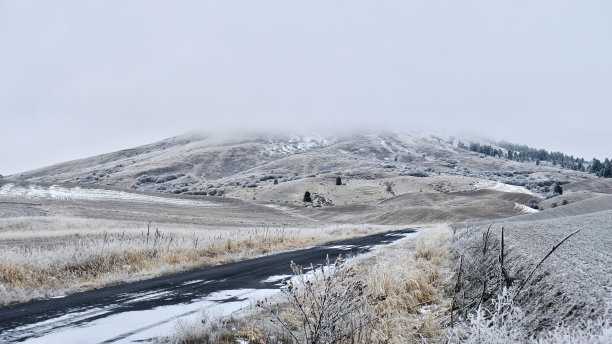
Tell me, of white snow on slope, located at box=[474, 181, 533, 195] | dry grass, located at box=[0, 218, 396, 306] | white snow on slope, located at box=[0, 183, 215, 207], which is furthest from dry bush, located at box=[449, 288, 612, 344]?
white snow on slope, located at box=[474, 181, 533, 195]

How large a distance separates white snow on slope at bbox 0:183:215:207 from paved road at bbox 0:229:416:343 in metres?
57.3

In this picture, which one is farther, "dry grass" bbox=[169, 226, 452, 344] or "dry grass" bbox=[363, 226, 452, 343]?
"dry grass" bbox=[363, 226, 452, 343]

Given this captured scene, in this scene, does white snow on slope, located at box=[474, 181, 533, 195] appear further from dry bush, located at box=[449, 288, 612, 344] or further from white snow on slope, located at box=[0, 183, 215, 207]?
dry bush, located at box=[449, 288, 612, 344]

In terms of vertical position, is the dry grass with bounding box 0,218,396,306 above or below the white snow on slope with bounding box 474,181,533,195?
above

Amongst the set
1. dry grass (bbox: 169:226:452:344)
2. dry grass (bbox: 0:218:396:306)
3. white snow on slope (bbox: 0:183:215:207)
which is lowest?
white snow on slope (bbox: 0:183:215:207)

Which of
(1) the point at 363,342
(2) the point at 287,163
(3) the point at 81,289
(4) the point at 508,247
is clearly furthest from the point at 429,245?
(2) the point at 287,163

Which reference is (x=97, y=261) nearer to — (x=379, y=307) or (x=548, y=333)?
(x=379, y=307)

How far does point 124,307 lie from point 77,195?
6337 cm

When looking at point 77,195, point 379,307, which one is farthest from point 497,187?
point 379,307

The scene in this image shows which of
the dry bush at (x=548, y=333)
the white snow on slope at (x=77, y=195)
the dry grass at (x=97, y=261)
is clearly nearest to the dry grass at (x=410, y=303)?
the dry bush at (x=548, y=333)

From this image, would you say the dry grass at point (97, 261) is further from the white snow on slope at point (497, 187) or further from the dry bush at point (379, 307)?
the white snow on slope at point (497, 187)

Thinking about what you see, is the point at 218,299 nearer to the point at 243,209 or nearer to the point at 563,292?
the point at 563,292

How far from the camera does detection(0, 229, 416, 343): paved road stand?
7.70m

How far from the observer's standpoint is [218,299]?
1080 cm
